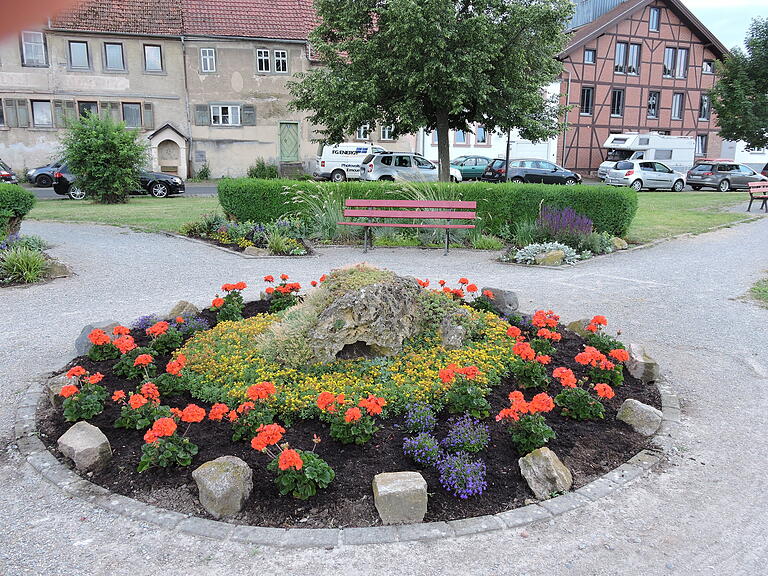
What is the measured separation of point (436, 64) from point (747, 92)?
1125 inches

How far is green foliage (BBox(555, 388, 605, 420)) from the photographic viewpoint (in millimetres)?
4504

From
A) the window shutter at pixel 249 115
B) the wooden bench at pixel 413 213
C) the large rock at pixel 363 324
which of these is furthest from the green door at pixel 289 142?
the large rock at pixel 363 324

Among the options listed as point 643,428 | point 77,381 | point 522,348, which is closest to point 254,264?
point 77,381

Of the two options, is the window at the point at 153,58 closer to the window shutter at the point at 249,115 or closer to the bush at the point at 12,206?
the window shutter at the point at 249,115

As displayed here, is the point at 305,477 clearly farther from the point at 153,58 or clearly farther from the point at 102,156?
the point at 153,58

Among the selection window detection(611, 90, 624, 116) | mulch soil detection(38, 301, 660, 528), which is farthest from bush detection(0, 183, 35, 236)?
window detection(611, 90, 624, 116)

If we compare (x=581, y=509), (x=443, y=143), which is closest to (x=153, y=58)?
(x=443, y=143)

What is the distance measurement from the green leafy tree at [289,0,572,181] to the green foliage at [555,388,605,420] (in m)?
14.3

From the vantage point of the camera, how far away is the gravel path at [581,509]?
3082mm

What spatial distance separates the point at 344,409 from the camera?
4203mm

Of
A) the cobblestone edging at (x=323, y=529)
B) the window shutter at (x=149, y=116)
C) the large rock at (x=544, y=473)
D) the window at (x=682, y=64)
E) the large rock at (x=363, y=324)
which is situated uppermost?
the window at (x=682, y=64)

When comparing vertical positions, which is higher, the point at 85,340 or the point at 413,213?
the point at 413,213

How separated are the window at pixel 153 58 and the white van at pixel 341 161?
10073mm

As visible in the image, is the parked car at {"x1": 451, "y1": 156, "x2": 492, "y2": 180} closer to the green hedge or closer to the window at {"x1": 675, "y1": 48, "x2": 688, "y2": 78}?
the window at {"x1": 675, "y1": 48, "x2": 688, "y2": 78}
